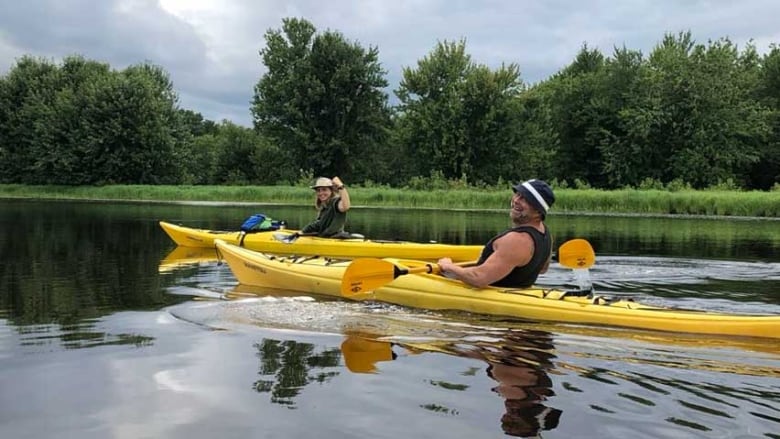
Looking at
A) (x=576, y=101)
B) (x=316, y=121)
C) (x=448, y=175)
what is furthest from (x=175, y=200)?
(x=576, y=101)

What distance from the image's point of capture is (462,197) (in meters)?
32.4

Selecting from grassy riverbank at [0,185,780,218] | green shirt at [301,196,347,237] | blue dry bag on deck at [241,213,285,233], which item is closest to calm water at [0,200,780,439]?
green shirt at [301,196,347,237]

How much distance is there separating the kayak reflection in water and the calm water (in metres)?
0.02

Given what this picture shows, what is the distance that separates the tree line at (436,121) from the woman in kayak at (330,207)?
1036 inches

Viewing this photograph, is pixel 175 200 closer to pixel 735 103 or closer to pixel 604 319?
pixel 735 103

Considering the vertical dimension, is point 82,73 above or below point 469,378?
above

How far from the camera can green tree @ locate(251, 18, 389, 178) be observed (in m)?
45.5

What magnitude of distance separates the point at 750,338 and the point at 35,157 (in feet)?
154

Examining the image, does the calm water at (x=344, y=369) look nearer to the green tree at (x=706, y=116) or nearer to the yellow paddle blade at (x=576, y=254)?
the yellow paddle blade at (x=576, y=254)

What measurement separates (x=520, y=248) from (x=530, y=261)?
234 millimetres

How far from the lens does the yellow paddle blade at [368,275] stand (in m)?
7.00

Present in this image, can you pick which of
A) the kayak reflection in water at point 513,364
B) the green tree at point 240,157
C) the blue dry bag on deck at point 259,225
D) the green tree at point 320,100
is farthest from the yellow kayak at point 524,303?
the green tree at point 240,157

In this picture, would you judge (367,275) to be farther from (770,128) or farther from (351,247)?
(770,128)

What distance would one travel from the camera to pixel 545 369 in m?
5.12
